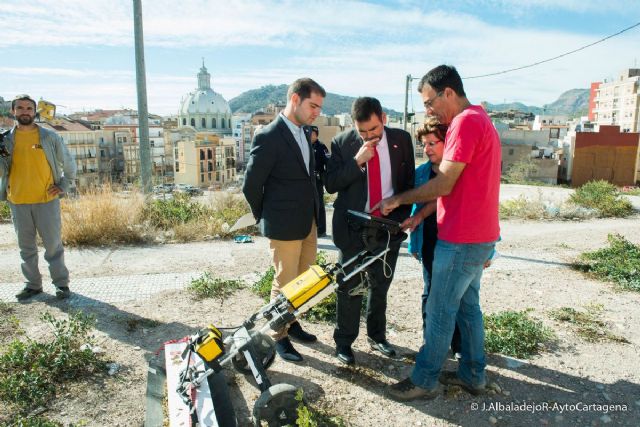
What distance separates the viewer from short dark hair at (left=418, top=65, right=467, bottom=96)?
2.83 meters

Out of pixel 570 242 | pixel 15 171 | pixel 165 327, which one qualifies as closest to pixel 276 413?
pixel 165 327

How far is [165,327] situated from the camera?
4059 mm

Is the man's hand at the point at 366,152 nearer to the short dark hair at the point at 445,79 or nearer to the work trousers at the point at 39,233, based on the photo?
the short dark hair at the point at 445,79

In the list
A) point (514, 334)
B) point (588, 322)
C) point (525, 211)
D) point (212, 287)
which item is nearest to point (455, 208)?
point (514, 334)

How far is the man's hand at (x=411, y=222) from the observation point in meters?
3.20

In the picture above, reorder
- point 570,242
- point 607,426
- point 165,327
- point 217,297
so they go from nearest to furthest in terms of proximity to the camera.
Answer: point 607,426
point 165,327
point 217,297
point 570,242

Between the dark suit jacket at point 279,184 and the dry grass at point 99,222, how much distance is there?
13.6 feet

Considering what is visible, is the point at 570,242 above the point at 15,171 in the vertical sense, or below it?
below

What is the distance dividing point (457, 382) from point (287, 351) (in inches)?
50.8

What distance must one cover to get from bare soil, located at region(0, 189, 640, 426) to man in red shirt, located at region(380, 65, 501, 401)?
0.31 meters

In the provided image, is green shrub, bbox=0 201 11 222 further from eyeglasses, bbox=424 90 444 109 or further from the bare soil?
eyeglasses, bbox=424 90 444 109

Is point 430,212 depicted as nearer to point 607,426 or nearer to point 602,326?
point 607,426

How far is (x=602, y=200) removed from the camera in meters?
10.1

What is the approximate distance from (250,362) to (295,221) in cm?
119
